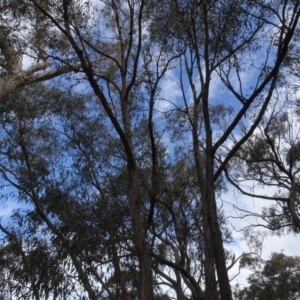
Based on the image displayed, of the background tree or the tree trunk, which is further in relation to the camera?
the background tree

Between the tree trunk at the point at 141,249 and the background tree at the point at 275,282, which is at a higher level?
the background tree at the point at 275,282

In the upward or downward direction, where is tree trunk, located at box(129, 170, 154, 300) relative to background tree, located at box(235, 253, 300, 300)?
downward

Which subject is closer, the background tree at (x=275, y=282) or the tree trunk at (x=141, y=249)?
the tree trunk at (x=141, y=249)

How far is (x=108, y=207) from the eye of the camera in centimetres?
828

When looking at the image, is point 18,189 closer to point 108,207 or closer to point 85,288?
point 108,207

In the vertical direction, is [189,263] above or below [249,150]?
below

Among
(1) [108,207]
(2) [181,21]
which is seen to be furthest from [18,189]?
(2) [181,21]

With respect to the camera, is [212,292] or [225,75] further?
[225,75]

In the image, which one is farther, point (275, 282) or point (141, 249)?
point (275, 282)

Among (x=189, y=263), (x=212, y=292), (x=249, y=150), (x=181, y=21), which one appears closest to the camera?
(x=212, y=292)

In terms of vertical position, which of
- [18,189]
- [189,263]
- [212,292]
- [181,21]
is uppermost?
[181,21]

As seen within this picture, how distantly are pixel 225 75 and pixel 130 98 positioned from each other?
1.72 m

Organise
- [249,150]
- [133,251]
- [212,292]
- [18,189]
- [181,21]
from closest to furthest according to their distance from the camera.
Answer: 1. [212,292]
2. [133,251]
3. [181,21]
4. [18,189]
5. [249,150]

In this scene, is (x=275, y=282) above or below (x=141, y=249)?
above
